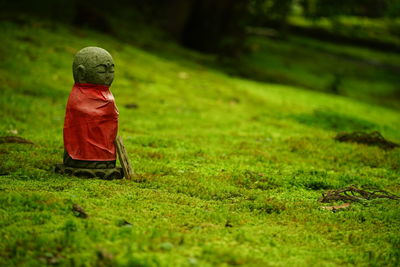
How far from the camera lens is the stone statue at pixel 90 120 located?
279 inches

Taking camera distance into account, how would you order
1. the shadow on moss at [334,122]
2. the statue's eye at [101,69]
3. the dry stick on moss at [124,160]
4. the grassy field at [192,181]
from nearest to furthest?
the grassy field at [192,181] → the statue's eye at [101,69] → the dry stick on moss at [124,160] → the shadow on moss at [334,122]

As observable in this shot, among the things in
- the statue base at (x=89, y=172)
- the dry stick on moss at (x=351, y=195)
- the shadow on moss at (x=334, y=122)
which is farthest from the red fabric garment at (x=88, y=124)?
the shadow on moss at (x=334, y=122)

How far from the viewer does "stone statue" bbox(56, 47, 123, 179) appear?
7.10m

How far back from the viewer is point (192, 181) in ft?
24.7

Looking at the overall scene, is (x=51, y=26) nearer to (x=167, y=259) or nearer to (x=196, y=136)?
(x=196, y=136)

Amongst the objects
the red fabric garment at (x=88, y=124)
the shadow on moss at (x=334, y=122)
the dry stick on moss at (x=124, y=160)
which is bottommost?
the shadow on moss at (x=334, y=122)

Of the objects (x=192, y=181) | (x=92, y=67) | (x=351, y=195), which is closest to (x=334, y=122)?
(x=351, y=195)

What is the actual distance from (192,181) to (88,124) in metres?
1.67

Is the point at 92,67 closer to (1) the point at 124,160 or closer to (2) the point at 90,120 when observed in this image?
(2) the point at 90,120

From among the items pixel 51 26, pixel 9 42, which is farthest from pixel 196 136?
pixel 51 26

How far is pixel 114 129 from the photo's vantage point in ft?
24.0

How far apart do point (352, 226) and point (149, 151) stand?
434 cm

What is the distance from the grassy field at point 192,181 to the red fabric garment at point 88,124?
431 mm

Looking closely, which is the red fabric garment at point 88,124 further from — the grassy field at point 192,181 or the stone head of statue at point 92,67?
the grassy field at point 192,181
